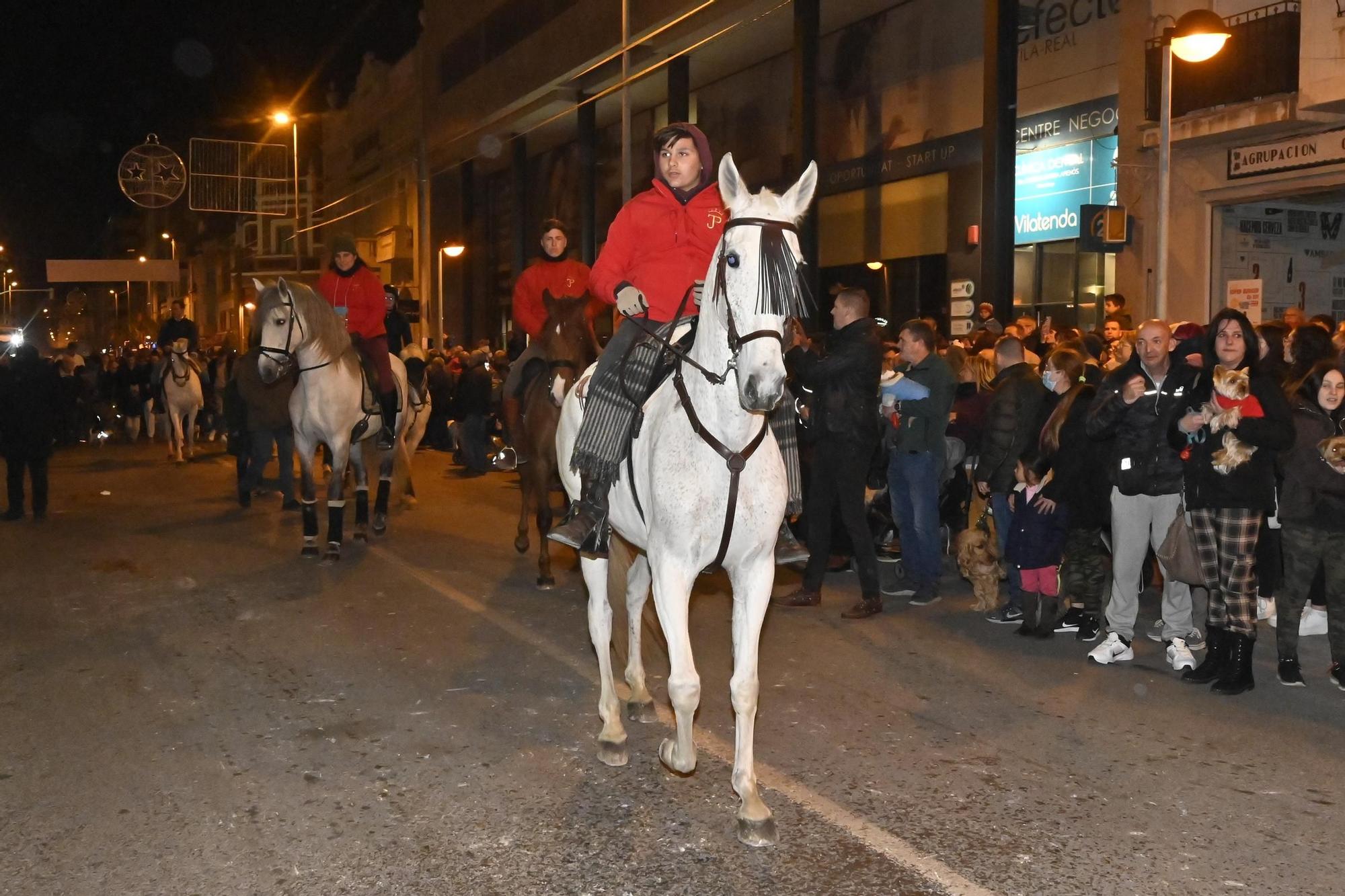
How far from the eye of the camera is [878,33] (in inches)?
997

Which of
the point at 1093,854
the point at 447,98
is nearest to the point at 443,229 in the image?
the point at 447,98

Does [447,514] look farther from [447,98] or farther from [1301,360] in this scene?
[447,98]

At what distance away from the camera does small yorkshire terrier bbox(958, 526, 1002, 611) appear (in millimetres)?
9352

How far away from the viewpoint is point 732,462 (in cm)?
524

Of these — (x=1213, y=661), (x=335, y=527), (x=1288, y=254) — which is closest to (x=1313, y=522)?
(x=1213, y=661)

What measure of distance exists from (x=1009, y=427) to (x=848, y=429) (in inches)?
45.5

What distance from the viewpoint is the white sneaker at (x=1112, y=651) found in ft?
26.2

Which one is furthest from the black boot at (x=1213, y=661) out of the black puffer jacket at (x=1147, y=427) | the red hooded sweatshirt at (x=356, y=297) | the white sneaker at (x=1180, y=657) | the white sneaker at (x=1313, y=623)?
the red hooded sweatshirt at (x=356, y=297)

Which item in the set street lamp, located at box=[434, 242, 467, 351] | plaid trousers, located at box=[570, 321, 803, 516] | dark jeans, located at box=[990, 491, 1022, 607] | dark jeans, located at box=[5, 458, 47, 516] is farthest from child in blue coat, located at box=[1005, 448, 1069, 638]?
street lamp, located at box=[434, 242, 467, 351]

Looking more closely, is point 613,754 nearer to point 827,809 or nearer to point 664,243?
point 827,809

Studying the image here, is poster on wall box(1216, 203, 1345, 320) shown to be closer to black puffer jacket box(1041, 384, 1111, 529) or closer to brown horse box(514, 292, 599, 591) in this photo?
black puffer jacket box(1041, 384, 1111, 529)

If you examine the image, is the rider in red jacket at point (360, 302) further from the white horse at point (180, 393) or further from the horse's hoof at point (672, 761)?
the white horse at point (180, 393)

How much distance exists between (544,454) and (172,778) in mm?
5340

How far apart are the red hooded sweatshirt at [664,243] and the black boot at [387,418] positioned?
24.8ft
